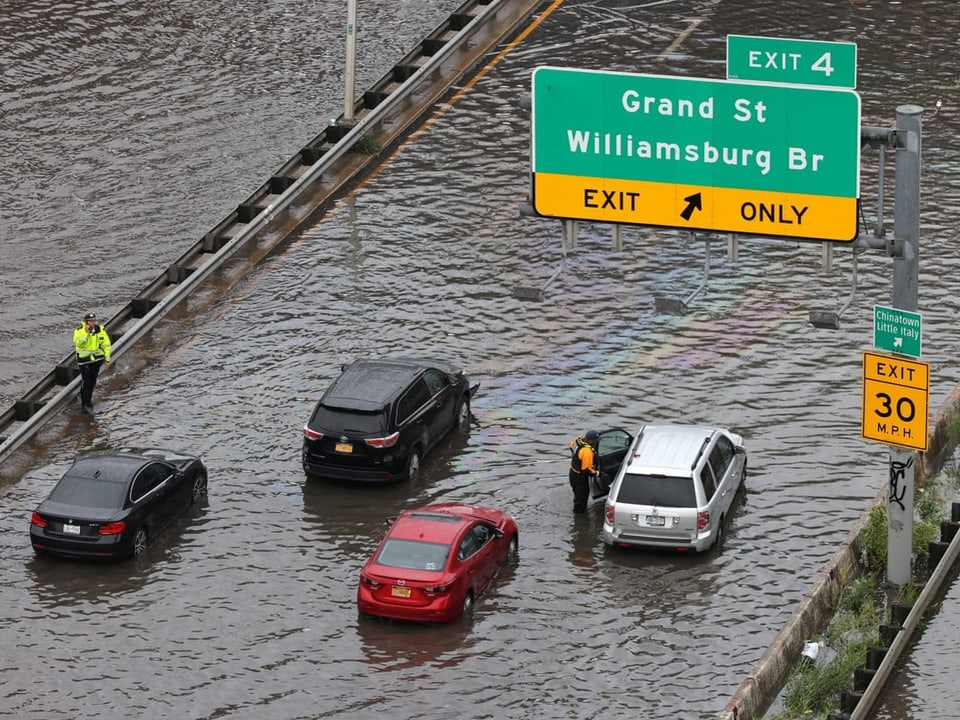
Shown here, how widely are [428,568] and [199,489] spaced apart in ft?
18.7

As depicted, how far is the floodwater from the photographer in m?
25.9

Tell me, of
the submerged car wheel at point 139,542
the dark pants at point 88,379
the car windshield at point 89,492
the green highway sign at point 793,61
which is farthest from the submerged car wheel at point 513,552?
the dark pants at point 88,379

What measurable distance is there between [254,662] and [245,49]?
2788cm

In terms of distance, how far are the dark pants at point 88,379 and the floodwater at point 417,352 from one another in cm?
44

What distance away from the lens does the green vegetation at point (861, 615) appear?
2450cm

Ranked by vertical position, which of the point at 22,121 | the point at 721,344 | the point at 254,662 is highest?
the point at 22,121

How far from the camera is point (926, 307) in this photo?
36.6m

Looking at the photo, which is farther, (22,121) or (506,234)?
(22,121)

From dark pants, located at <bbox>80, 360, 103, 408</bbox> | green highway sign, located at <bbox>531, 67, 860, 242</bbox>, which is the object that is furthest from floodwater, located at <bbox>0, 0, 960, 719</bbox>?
green highway sign, located at <bbox>531, 67, 860, 242</bbox>

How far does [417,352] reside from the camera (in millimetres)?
35562

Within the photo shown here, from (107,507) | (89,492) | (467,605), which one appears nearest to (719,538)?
(467,605)

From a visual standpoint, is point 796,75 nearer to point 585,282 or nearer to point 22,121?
point 585,282

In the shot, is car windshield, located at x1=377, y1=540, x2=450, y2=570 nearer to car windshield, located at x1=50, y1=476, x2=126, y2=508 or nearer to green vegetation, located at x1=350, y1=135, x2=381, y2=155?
car windshield, located at x1=50, y1=476, x2=126, y2=508

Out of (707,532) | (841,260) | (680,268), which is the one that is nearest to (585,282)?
(680,268)
